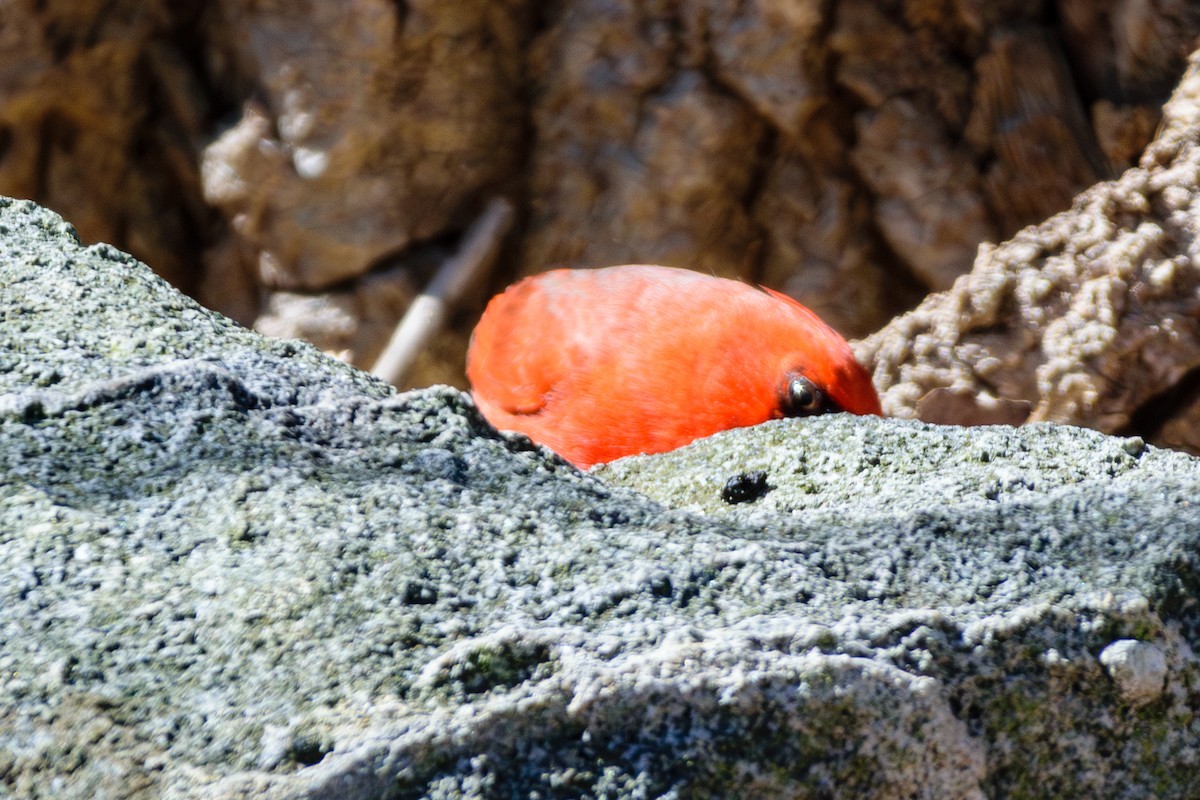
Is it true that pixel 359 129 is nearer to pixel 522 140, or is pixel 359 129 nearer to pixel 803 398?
pixel 522 140

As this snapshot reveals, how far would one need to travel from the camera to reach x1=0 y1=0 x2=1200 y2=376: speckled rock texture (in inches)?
142

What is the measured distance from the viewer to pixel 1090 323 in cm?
237

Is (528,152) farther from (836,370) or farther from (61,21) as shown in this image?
(836,370)

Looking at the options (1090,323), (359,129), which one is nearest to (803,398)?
(1090,323)

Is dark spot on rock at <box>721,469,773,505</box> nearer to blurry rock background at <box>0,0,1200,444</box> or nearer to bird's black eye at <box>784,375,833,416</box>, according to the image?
bird's black eye at <box>784,375,833,416</box>

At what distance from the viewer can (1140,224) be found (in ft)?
7.93

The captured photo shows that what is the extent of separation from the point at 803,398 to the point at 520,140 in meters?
2.34

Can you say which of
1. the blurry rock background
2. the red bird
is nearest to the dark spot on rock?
the red bird

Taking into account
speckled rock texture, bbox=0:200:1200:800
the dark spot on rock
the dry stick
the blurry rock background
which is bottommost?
the dry stick

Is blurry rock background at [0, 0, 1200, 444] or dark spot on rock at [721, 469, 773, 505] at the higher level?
dark spot on rock at [721, 469, 773, 505]

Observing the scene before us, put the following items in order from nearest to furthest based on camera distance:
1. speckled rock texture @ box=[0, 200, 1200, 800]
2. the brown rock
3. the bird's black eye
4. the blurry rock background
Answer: speckled rock texture @ box=[0, 200, 1200, 800] < the bird's black eye < the blurry rock background < the brown rock

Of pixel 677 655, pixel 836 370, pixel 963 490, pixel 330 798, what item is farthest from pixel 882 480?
pixel 836 370

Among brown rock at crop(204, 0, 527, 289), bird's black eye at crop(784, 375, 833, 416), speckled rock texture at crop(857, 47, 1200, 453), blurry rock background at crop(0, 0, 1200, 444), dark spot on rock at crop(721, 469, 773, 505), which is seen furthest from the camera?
brown rock at crop(204, 0, 527, 289)

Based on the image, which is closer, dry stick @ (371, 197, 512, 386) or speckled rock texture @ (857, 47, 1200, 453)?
speckled rock texture @ (857, 47, 1200, 453)
